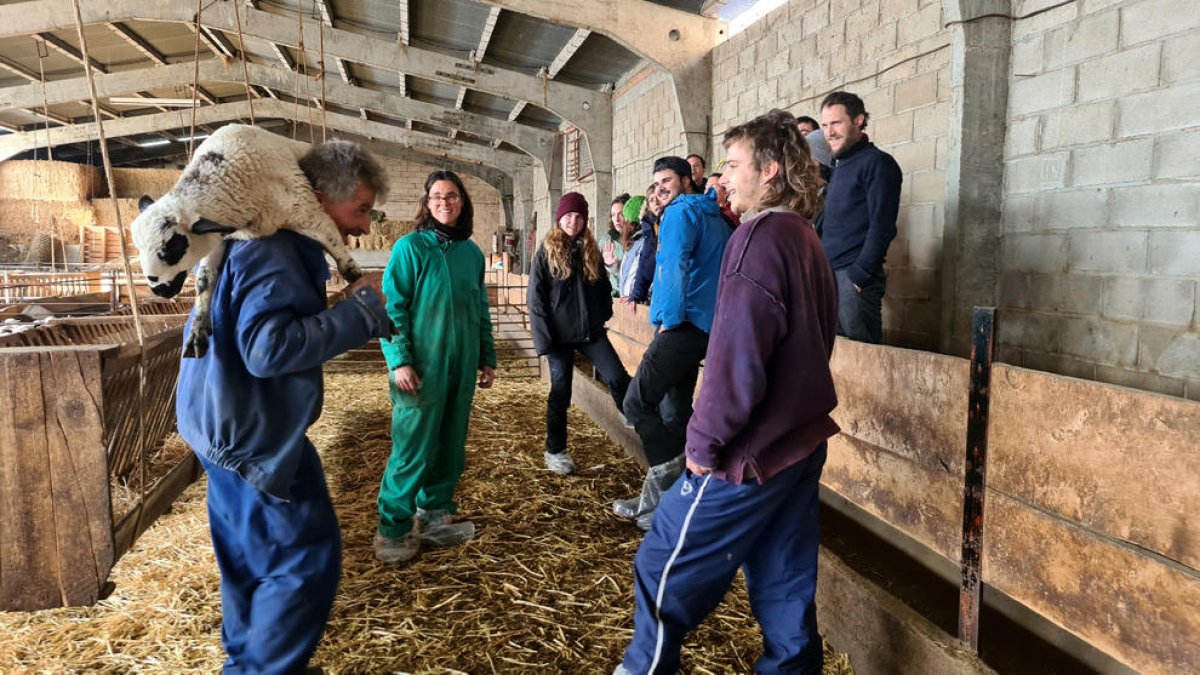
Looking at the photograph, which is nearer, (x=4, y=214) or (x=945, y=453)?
(x=945, y=453)

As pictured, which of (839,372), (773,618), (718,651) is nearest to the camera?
(773,618)

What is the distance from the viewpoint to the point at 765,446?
1.79 metres

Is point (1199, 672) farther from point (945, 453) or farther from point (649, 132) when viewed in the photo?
point (649, 132)

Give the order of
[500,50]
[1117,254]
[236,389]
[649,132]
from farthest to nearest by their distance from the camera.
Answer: [500,50] < [649,132] < [1117,254] < [236,389]

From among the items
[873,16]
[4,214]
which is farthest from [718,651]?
[4,214]

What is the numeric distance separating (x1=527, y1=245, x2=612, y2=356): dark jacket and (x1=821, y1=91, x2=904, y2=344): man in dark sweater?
142 centimetres

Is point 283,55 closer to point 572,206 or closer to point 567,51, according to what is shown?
point 567,51

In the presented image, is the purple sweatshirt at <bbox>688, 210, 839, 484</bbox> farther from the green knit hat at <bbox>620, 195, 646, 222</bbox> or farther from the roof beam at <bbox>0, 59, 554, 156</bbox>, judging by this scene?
the roof beam at <bbox>0, 59, 554, 156</bbox>

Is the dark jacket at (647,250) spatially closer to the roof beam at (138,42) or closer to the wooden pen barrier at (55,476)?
the wooden pen barrier at (55,476)

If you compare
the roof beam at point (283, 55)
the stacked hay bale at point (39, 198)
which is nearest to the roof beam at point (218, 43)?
the roof beam at point (283, 55)

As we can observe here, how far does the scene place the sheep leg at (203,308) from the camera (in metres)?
1.72

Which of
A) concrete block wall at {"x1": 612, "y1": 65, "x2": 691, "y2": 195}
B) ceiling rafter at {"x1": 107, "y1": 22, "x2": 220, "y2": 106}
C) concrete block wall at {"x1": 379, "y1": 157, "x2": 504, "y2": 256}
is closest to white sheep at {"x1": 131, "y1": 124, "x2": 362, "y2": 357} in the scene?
concrete block wall at {"x1": 612, "y1": 65, "x2": 691, "y2": 195}

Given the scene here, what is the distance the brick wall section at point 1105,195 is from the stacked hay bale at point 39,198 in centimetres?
2459

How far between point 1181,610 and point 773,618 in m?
0.98
